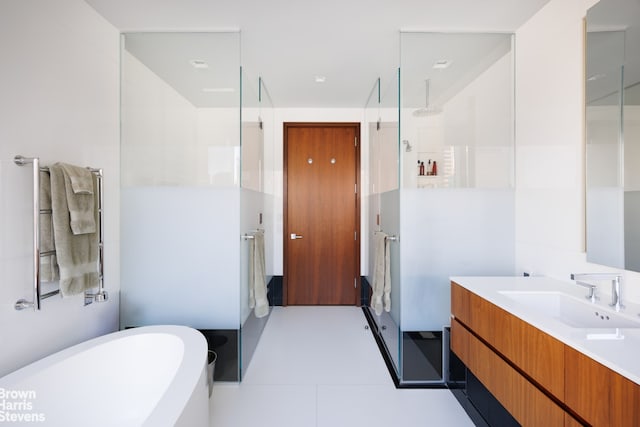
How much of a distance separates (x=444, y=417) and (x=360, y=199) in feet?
7.46

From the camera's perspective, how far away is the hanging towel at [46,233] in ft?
4.77

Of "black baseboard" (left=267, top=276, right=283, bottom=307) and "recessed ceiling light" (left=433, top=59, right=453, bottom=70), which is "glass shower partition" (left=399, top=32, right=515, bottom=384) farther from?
"black baseboard" (left=267, top=276, right=283, bottom=307)

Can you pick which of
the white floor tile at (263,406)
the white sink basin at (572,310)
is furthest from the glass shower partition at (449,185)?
the white floor tile at (263,406)

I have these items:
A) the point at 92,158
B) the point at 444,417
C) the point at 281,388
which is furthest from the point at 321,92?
the point at 444,417

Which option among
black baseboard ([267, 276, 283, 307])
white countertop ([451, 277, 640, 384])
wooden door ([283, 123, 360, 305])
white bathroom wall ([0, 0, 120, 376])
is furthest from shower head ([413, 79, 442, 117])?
black baseboard ([267, 276, 283, 307])

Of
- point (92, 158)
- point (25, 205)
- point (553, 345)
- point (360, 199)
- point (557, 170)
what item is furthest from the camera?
point (360, 199)

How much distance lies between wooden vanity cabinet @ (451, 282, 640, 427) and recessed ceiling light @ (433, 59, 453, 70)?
1.50m

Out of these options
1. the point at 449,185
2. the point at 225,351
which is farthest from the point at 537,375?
the point at 225,351

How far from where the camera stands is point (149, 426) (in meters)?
0.98

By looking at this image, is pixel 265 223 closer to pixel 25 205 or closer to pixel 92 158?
pixel 92 158

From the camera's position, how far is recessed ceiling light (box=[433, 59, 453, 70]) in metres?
2.09

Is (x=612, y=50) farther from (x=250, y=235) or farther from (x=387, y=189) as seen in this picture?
(x=250, y=235)

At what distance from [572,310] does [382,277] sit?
1.21 metres

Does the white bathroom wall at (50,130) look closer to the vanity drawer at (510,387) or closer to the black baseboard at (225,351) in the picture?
the black baseboard at (225,351)
